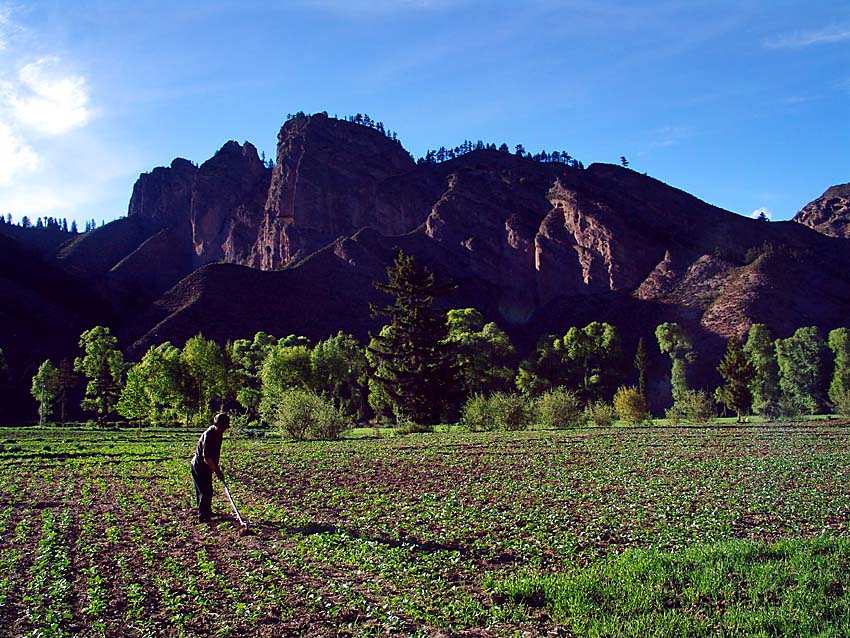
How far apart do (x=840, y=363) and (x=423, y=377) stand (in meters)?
49.7

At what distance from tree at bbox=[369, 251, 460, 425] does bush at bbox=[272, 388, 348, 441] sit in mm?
8839

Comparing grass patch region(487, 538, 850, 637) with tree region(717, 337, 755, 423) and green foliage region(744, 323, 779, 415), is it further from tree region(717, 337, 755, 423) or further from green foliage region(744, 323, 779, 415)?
green foliage region(744, 323, 779, 415)

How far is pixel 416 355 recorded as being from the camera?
47562 millimetres

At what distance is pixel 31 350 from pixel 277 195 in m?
93.0

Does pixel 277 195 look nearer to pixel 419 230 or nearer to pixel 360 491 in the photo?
pixel 419 230

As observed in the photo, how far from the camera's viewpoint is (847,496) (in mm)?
14062

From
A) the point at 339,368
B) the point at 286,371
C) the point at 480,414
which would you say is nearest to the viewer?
the point at 480,414

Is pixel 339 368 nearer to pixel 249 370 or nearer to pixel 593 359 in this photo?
pixel 249 370

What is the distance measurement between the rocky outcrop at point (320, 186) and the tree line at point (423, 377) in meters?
93.0

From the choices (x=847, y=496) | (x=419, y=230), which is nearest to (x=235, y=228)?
(x=419, y=230)

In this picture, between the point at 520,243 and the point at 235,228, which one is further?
the point at 235,228

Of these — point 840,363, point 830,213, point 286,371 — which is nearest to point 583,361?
point 840,363

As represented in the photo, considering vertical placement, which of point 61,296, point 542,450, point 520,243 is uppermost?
point 520,243

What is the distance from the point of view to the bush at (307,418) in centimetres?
3744
